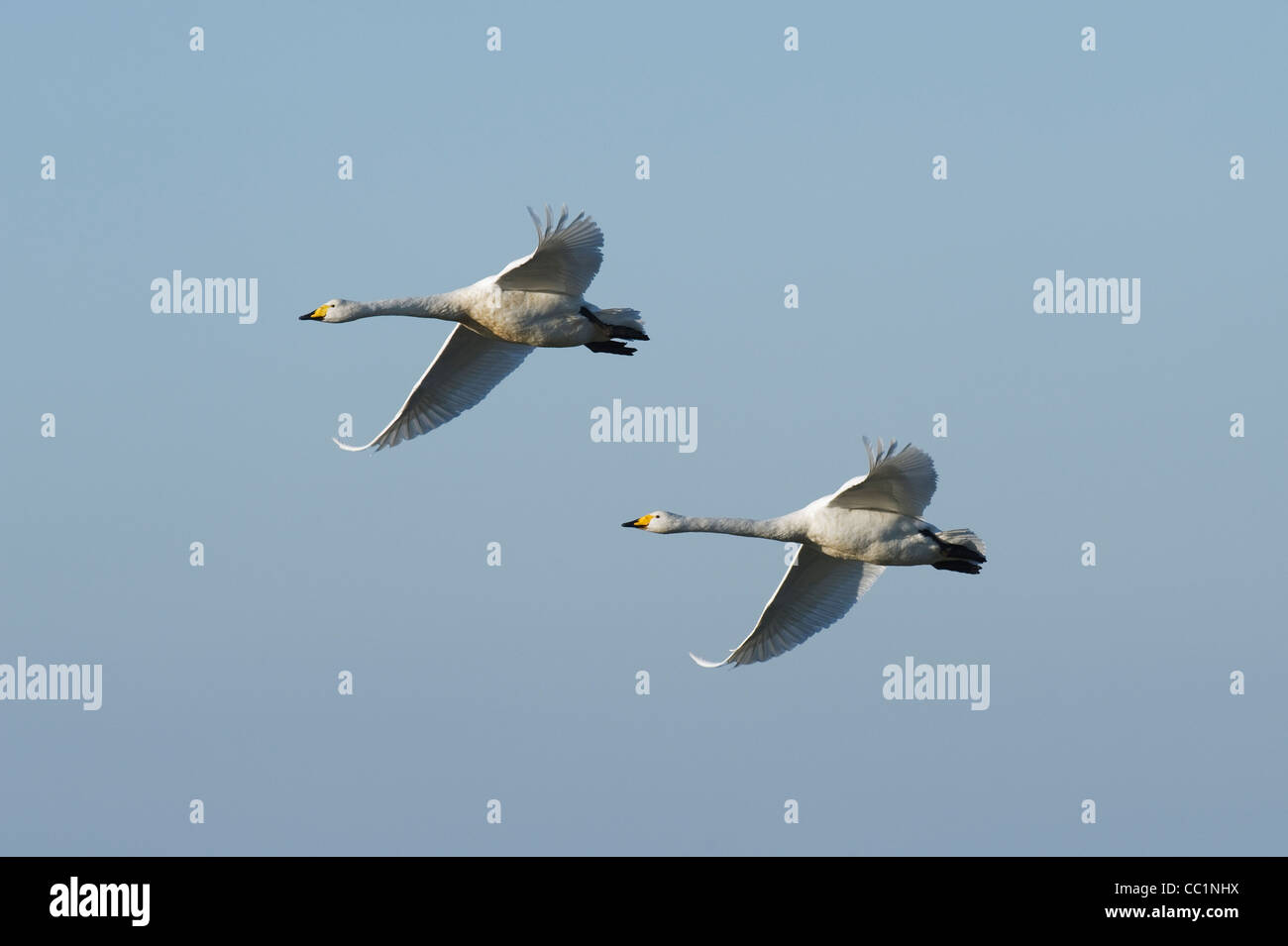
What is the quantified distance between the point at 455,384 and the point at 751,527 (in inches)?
284

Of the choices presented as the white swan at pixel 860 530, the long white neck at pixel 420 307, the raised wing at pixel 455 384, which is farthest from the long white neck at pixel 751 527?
the raised wing at pixel 455 384

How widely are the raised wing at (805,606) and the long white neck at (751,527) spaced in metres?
1.72

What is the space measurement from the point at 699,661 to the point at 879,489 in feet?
15.0

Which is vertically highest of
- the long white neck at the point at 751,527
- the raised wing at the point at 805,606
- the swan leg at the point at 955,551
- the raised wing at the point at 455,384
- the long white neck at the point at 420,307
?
the long white neck at the point at 420,307

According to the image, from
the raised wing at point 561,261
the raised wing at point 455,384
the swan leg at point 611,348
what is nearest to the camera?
the raised wing at point 561,261

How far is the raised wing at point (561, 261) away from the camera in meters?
34.6

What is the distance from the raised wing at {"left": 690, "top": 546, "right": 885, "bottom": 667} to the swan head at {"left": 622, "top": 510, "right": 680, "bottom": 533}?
2.00 m

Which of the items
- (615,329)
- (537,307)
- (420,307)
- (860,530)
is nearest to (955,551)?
(860,530)

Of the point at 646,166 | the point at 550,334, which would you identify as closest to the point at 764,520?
the point at 550,334

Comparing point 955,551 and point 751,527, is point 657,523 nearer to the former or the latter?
point 751,527

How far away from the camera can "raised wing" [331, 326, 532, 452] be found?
3909 cm

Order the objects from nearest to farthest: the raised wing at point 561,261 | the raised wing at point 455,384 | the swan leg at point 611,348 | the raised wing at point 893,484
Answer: the raised wing at point 893,484 → the raised wing at point 561,261 → the swan leg at point 611,348 → the raised wing at point 455,384

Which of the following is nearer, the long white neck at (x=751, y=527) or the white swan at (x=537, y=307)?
the long white neck at (x=751, y=527)

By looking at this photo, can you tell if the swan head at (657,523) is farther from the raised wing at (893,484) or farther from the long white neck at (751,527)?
the raised wing at (893,484)
